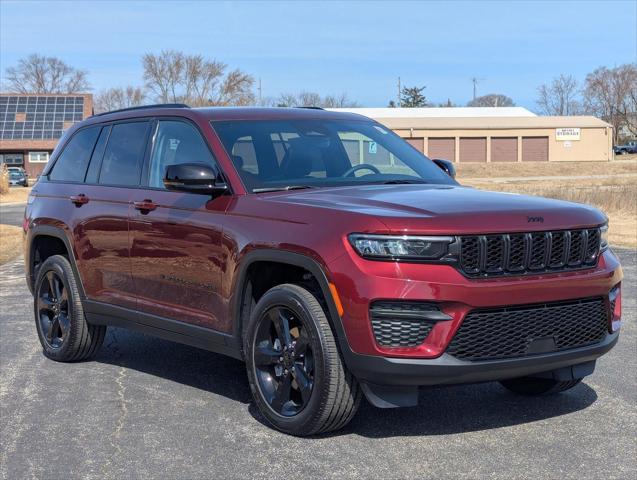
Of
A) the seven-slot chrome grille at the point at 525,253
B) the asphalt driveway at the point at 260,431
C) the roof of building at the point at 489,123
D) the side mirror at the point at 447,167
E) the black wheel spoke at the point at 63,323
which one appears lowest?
the asphalt driveway at the point at 260,431

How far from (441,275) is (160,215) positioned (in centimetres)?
225

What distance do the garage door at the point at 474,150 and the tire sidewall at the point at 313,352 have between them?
77123 mm

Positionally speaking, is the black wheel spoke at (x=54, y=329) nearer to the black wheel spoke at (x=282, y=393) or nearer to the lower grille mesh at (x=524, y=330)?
the black wheel spoke at (x=282, y=393)

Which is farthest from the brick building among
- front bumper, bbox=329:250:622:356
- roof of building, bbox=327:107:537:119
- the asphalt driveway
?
front bumper, bbox=329:250:622:356

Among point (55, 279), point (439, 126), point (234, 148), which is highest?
point (439, 126)

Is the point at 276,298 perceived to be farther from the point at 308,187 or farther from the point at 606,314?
the point at 606,314

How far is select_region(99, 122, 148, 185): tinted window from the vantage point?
648 cm

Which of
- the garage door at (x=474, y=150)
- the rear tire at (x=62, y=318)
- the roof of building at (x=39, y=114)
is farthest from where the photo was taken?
the roof of building at (x=39, y=114)

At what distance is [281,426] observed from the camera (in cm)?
504

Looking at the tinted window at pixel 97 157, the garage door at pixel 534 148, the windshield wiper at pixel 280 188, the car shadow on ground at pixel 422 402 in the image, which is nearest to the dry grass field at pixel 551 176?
the garage door at pixel 534 148

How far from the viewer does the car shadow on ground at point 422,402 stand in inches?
206

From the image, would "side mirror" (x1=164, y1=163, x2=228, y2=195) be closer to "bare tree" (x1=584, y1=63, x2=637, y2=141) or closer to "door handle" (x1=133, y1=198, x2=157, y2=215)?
"door handle" (x1=133, y1=198, x2=157, y2=215)

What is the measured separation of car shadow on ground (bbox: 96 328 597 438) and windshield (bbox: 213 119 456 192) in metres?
1.43

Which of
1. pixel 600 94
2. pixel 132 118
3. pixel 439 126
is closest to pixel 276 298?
pixel 132 118
